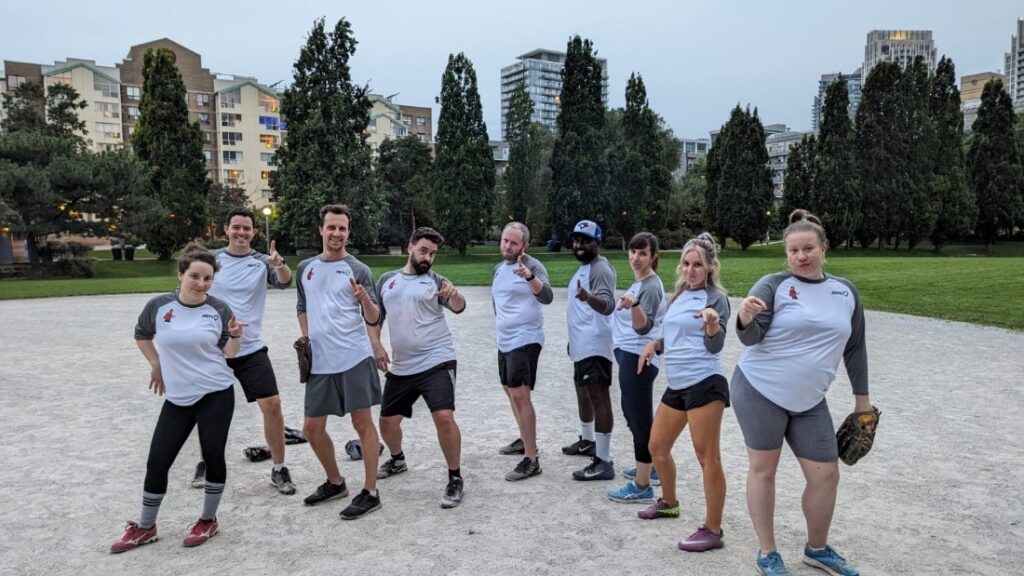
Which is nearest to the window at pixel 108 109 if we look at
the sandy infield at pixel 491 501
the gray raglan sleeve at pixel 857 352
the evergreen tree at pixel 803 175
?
the evergreen tree at pixel 803 175

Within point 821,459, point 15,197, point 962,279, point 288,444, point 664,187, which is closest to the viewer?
point 821,459

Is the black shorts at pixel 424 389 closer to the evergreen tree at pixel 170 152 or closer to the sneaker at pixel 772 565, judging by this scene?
the sneaker at pixel 772 565

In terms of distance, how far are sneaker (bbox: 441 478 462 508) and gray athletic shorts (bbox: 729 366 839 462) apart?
7.19 ft

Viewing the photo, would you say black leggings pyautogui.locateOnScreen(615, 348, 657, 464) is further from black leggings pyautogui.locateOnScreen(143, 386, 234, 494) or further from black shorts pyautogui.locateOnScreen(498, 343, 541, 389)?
black leggings pyautogui.locateOnScreen(143, 386, 234, 494)

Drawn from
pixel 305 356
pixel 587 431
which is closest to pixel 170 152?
pixel 305 356

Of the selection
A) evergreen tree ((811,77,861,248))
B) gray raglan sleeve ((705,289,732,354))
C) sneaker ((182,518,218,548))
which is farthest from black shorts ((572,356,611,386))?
evergreen tree ((811,77,861,248))

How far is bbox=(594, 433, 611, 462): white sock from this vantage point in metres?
5.48

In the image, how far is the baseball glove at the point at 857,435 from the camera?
12.2ft

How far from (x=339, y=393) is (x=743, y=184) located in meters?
55.1

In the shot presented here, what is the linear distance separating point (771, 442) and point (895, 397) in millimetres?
5778

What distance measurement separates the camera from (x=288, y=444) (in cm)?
669

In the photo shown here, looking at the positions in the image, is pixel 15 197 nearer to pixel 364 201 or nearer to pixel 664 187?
pixel 364 201

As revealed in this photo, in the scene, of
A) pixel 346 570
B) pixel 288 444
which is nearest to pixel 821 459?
pixel 346 570

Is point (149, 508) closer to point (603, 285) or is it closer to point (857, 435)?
point (603, 285)
